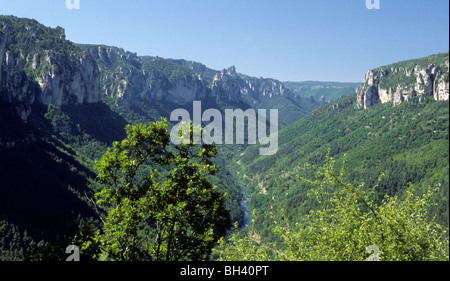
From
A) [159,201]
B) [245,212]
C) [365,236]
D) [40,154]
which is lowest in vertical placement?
[245,212]

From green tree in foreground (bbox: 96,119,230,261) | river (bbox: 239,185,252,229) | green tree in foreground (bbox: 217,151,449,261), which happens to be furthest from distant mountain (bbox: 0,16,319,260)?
green tree in foreground (bbox: 217,151,449,261)

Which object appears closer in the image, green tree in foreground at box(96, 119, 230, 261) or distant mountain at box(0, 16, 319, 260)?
green tree in foreground at box(96, 119, 230, 261)

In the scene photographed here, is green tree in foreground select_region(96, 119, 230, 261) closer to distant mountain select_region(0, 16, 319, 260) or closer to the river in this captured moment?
distant mountain select_region(0, 16, 319, 260)

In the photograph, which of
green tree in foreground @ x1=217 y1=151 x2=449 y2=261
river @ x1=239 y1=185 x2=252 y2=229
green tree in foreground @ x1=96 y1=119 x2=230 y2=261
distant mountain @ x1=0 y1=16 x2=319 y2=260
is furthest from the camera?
river @ x1=239 y1=185 x2=252 y2=229

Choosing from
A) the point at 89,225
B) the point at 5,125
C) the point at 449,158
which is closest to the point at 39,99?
the point at 5,125

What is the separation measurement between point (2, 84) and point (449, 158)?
205796 millimetres

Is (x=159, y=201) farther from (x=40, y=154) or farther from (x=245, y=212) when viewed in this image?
(x=245, y=212)

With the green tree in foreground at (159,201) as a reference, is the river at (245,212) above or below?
below

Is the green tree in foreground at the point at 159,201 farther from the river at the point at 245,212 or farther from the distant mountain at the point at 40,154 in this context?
the river at the point at 245,212

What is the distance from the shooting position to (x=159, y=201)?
15.4 metres

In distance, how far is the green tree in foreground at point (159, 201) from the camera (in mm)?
14969

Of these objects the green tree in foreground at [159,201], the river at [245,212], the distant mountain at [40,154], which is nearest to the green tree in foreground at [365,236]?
the green tree in foreground at [159,201]

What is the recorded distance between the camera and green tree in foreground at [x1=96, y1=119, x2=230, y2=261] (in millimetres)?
14969

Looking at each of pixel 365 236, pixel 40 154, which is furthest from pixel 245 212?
pixel 365 236
